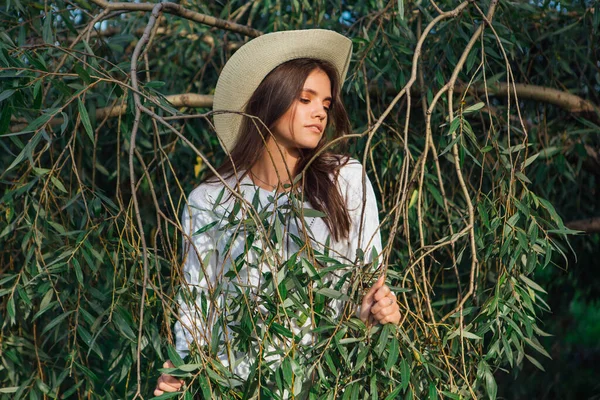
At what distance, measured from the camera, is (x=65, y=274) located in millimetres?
2018

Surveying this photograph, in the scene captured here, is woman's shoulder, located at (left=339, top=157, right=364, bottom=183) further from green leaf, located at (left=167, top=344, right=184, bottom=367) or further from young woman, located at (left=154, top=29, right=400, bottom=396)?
green leaf, located at (left=167, top=344, right=184, bottom=367)

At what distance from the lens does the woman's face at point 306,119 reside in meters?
1.85

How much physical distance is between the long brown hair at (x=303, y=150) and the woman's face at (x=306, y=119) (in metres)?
0.01

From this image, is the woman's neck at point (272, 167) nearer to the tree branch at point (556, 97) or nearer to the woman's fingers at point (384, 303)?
the woman's fingers at point (384, 303)

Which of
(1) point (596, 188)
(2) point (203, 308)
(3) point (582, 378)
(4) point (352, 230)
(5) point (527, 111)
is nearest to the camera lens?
(2) point (203, 308)

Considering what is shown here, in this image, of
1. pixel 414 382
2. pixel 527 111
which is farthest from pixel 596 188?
pixel 414 382

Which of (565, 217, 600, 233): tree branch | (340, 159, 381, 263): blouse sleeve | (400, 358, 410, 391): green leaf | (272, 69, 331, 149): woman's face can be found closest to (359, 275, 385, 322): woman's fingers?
(400, 358, 410, 391): green leaf

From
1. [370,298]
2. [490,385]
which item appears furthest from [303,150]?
[490,385]

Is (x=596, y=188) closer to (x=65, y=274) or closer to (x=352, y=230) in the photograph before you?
(x=352, y=230)

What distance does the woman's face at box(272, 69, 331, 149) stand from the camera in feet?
6.06

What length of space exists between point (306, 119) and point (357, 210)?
23 centimetres

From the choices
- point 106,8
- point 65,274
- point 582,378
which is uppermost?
point 106,8

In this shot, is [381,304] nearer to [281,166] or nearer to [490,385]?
[490,385]

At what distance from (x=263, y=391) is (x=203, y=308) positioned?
202 mm
